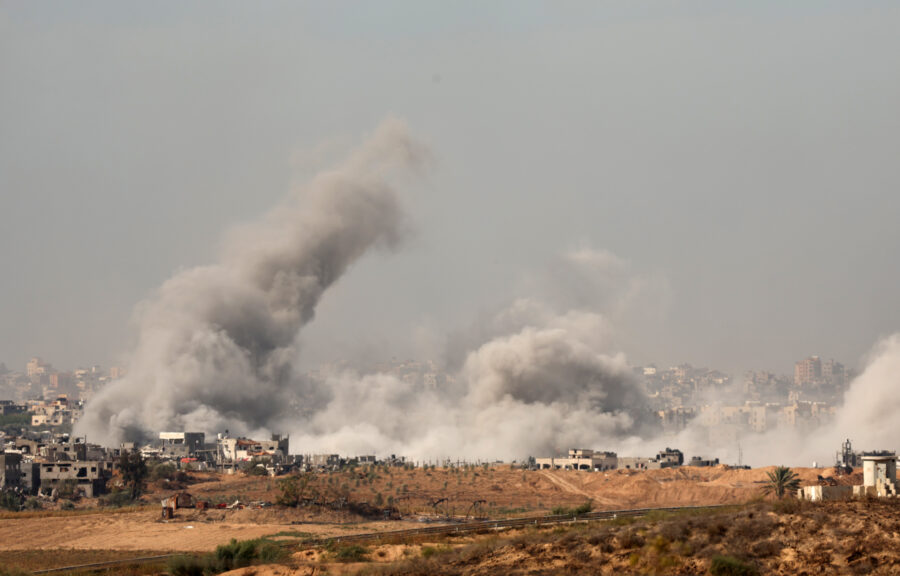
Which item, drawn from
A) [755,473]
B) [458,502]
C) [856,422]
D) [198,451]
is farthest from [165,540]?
[856,422]

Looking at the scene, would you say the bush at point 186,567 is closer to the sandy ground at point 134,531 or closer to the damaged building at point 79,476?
the sandy ground at point 134,531

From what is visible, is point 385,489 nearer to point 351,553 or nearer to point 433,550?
point 351,553

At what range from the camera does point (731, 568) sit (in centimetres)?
3069

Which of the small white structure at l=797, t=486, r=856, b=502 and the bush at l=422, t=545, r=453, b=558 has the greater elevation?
the small white structure at l=797, t=486, r=856, b=502

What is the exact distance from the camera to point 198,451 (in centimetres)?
10925

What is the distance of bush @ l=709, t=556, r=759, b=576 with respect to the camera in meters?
30.6

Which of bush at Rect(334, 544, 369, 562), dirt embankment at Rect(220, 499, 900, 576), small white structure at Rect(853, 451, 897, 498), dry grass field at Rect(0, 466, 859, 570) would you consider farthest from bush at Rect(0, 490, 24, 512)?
small white structure at Rect(853, 451, 897, 498)

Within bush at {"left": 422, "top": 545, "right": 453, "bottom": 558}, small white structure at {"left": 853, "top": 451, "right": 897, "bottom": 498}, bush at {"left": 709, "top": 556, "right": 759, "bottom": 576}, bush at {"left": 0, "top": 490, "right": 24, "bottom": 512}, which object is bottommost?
bush at {"left": 0, "top": 490, "right": 24, "bottom": 512}

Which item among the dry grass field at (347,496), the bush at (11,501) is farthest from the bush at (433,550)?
the bush at (11,501)

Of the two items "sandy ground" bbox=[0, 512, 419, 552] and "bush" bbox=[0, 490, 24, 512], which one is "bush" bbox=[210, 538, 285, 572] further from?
"bush" bbox=[0, 490, 24, 512]

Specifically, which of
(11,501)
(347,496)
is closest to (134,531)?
(347,496)

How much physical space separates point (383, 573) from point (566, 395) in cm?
8474

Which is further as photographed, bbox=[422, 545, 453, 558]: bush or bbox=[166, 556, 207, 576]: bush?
bbox=[166, 556, 207, 576]: bush

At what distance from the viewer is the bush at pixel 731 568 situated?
30578 millimetres
